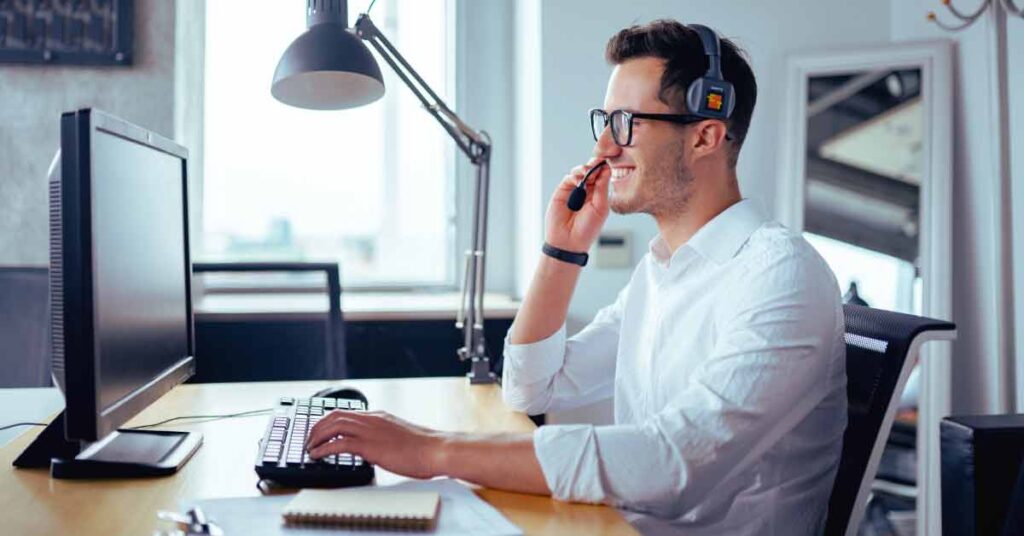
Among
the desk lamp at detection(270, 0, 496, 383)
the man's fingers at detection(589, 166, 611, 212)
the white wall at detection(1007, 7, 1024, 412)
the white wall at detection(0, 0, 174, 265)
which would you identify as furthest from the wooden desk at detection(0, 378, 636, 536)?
the white wall at detection(0, 0, 174, 265)

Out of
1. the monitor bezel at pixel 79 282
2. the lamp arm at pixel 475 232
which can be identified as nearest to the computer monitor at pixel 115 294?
the monitor bezel at pixel 79 282

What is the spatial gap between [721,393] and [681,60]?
0.48 meters

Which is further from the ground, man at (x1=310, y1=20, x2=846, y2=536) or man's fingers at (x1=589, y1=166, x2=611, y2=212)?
man's fingers at (x1=589, y1=166, x2=611, y2=212)

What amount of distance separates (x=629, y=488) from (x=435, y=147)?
2115 mm

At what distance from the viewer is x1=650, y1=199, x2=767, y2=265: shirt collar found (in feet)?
3.78

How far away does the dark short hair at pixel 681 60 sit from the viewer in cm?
119

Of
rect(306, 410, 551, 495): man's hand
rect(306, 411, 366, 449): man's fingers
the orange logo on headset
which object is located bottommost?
rect(306, 410, 551, 495): man's hand

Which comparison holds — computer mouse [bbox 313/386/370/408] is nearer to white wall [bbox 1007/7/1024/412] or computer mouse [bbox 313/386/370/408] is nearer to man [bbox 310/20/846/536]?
man [bbox 310/20/846/536]

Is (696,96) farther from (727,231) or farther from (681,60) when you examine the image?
(727,231)

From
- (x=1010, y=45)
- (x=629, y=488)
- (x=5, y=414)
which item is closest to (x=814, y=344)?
(x=629, y=488)

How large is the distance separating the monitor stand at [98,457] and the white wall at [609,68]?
1435 millimetres

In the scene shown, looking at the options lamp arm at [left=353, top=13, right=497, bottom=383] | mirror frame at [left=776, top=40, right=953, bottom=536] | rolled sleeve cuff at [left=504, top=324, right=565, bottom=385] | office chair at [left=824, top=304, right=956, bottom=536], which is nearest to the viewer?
office chair at [left=824, top=304, right=956, bottom=536]

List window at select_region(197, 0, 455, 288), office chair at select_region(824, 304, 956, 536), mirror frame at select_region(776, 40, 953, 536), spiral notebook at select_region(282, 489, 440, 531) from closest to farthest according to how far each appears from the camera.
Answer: spiral notebook at select_region(282, 489, 440, 531), office chair at select_region(824, 304, 956, 536), mirror frame at select_region(776, 40, 953, 536), window at select_region(197, 0, 455, 288)

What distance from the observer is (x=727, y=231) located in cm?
117
